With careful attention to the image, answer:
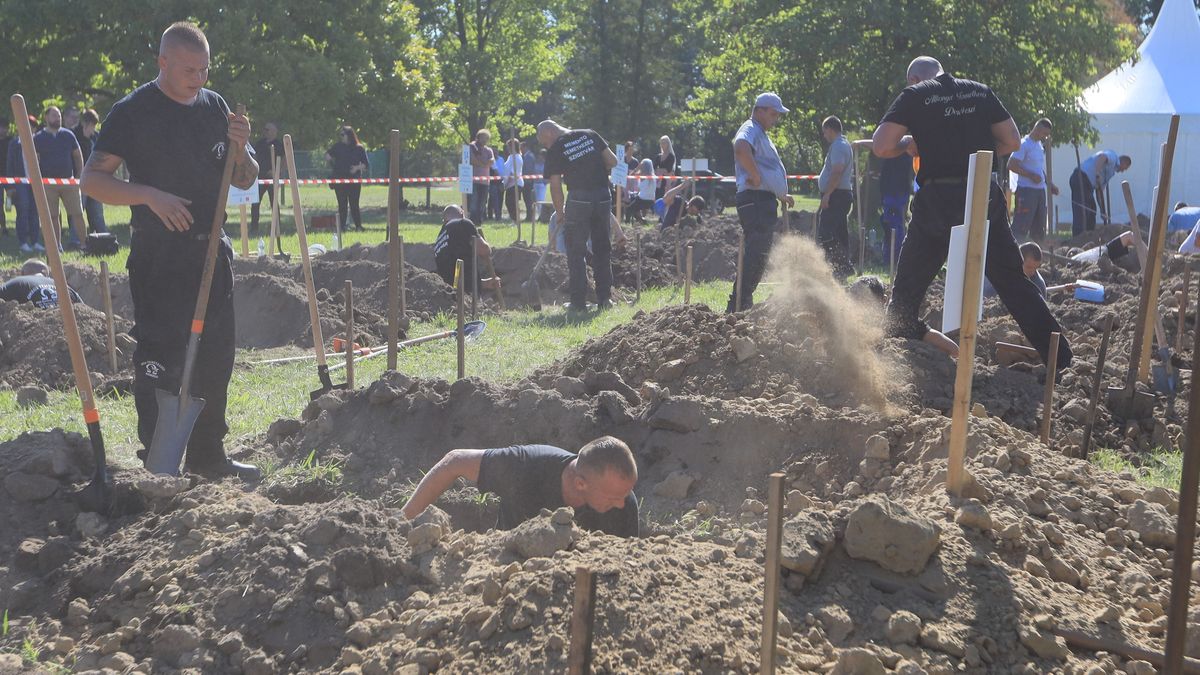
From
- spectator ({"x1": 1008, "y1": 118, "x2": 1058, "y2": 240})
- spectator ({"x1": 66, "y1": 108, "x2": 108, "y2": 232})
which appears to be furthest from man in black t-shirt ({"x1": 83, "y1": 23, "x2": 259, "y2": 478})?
spectator ({"x1": 66, "y1": 108, "x2": 108, "y2": 232})

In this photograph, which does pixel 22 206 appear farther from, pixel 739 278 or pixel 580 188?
pixel 739 278

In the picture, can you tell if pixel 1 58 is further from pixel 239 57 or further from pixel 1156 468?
pixel 1156 468

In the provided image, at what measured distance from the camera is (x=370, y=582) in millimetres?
4109

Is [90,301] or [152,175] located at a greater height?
[152,175]

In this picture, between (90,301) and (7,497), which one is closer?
(7,497)

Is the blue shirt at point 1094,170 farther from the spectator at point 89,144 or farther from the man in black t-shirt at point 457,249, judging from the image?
the spectator at point 89,144

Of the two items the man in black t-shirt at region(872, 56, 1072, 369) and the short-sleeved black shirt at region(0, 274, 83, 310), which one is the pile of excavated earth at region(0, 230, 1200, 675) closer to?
the man in black t-shirt at region(872, 56, 1072, 369)

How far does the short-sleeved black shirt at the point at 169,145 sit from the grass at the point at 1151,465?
4.86 m

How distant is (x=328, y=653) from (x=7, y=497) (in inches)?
75.7

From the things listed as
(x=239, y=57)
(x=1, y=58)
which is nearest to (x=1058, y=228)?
(x=239, y=57)

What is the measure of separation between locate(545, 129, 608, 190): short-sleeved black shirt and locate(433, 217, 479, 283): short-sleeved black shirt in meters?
1.34

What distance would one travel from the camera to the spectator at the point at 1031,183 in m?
16.3

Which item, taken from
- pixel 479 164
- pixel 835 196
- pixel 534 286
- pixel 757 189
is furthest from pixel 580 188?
pixel 479 164

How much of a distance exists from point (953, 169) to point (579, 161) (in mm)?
4993
